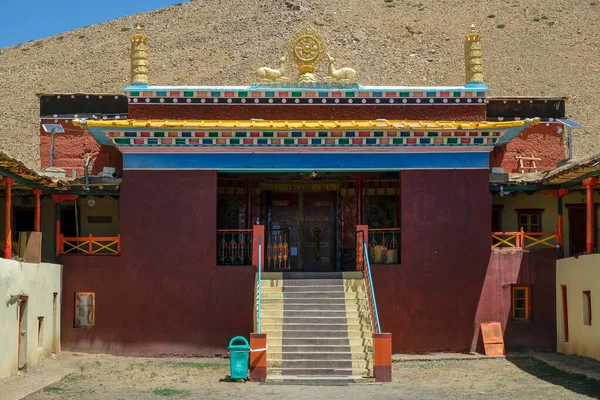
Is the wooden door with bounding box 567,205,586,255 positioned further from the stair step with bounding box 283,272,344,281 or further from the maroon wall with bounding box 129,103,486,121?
the stair step with bounding box 283,272,344,281

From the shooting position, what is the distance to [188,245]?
2559 centimetres

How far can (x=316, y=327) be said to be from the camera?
75.6ft

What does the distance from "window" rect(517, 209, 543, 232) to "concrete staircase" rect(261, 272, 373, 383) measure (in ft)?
19.5

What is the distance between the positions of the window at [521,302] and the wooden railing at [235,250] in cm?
645

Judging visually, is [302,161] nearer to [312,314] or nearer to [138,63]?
[312,314]

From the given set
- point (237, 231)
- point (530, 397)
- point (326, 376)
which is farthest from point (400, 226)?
point (530, 397)

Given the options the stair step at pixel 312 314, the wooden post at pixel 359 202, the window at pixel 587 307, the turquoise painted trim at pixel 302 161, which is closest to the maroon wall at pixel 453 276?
the turquoise painted trim at pixel 302 161

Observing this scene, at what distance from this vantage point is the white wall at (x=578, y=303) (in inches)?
906

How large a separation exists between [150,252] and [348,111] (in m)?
5.92

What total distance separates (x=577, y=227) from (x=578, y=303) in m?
4.48

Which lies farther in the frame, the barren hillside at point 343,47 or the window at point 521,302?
the barren hillside at point 343,47

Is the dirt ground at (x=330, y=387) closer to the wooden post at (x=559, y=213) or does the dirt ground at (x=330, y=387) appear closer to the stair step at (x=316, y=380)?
the stair step at (x=316, y=380)

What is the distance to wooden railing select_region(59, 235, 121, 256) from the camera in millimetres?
26092

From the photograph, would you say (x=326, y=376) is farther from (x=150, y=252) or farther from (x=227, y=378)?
(x=150, y=252)
